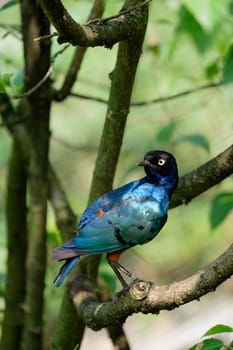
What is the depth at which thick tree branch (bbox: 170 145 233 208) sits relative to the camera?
3.50 meters

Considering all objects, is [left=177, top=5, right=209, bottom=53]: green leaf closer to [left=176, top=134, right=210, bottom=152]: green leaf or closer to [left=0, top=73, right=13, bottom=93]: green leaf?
[left=176, top=134, right=210, bottom=152]: green leaf

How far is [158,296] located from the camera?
2.82 m

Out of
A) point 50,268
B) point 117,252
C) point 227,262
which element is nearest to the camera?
point 227,262

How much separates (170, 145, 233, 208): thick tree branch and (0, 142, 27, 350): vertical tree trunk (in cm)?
116

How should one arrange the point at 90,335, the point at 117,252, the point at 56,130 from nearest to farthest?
1. the point at 117,252
2. the point at 56,130
3. the point at 90,335

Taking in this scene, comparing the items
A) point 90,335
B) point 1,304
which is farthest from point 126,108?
point 90,335

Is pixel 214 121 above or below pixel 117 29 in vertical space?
above

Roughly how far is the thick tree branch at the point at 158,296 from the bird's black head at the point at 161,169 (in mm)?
602

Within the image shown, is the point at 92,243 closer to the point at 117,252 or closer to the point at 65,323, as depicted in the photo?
the point at 117,252

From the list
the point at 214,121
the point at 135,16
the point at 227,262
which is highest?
the point at 214,121

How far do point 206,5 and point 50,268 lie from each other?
222 cm

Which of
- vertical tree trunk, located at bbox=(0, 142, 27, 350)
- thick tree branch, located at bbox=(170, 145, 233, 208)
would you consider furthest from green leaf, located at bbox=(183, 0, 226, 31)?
vertical tree trunk, located at bbox=(0, 142, 27, 350)

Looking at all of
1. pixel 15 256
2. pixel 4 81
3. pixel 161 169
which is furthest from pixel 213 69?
pixel 4 81

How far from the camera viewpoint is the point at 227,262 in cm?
257
